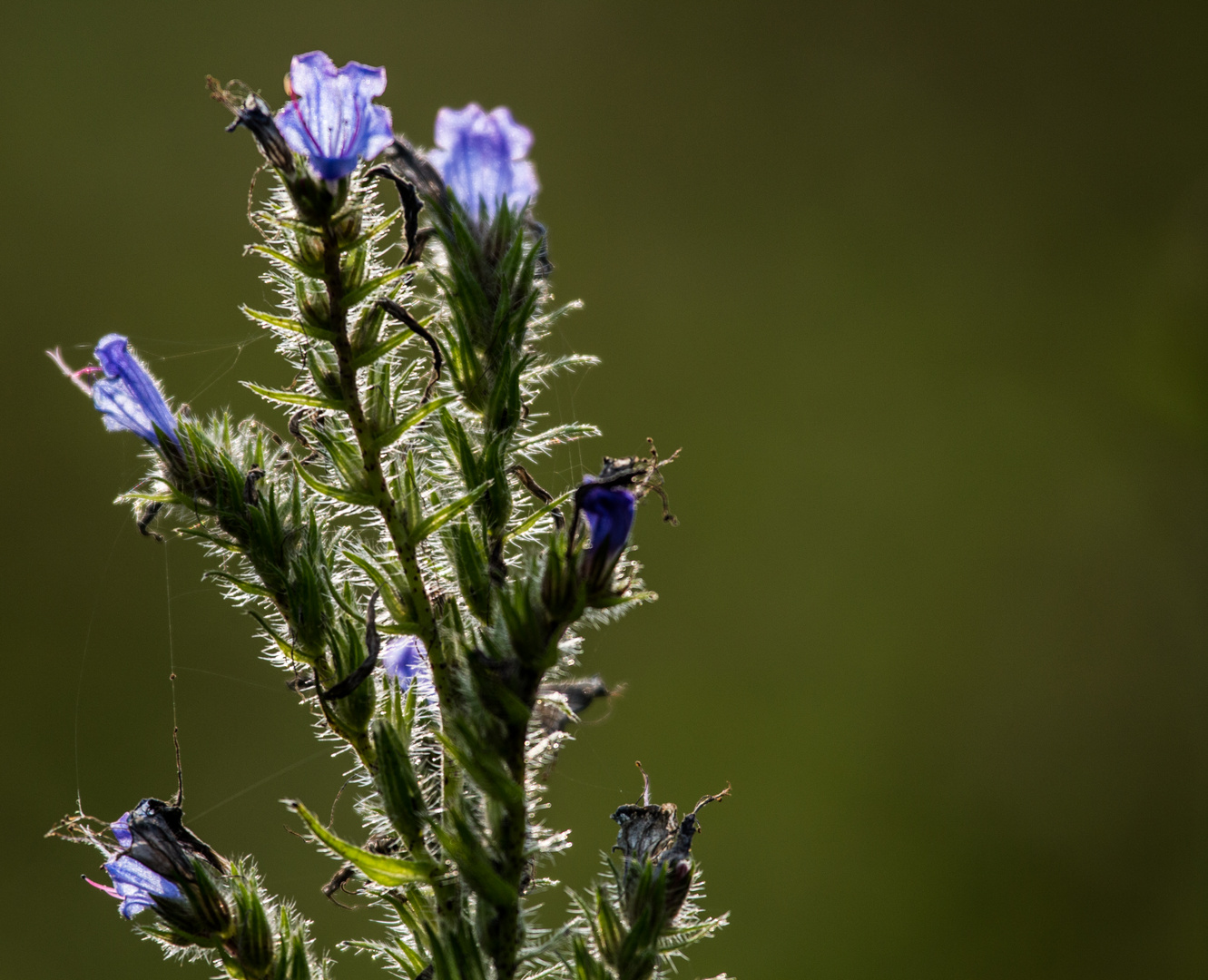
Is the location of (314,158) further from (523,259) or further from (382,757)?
(382,757)

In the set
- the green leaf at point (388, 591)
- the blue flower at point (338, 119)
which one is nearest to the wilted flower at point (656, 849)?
the green leaf at point (388, 591)

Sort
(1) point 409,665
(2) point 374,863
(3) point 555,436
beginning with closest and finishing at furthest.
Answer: (2) point 374,863 < (3) point 555,436 < (1) point 409,665

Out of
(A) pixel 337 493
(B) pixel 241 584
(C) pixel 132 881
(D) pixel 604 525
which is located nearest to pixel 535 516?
(D) pixel 604 525

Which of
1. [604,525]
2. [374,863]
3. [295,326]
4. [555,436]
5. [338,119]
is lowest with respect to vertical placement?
[374,863]

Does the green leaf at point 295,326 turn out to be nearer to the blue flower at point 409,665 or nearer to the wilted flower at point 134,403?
the wilted flower at point 134,403

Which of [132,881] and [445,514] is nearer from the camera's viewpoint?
[445,514]

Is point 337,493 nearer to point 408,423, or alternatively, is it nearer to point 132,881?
point 408,423

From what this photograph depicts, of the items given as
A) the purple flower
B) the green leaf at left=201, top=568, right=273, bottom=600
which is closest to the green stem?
the green leaf at left=201, top=568, right=273, bottom=600
